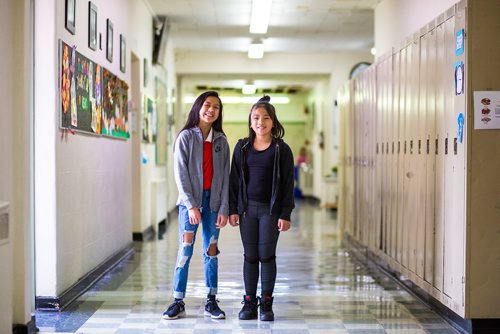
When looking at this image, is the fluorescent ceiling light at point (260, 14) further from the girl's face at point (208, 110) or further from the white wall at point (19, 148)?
the white wall at point (19, 148)

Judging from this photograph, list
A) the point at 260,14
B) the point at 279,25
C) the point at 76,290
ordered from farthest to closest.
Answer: the point at 279,25
the point at 260,14
the point at 76,290

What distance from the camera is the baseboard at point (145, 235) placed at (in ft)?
29.0

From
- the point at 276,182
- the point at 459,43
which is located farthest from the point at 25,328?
the point at 459,43

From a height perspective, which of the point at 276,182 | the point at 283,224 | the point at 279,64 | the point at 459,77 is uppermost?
the point at 279,64

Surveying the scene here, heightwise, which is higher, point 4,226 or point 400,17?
point 400,17

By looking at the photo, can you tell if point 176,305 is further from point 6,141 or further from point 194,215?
point 6,141

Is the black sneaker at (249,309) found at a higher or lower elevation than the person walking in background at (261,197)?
lower

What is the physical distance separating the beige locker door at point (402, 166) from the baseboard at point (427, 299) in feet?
0.85

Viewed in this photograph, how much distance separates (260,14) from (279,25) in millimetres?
1571

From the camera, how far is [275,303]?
5.09 meters

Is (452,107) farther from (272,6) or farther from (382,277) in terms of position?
(272,6)

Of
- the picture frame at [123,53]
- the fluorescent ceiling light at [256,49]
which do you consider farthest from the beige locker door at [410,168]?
the fluorescent ceiling light at [256,49]

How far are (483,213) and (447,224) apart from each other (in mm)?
372

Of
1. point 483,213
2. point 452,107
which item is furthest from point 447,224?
point 452,107
